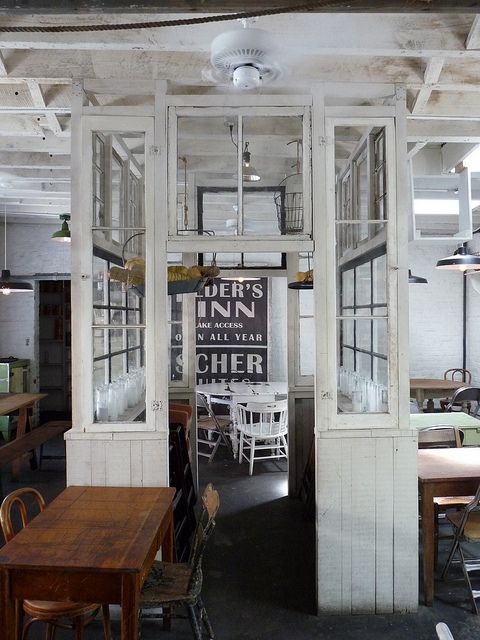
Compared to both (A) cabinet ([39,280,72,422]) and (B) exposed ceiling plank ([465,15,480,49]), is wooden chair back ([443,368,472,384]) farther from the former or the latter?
(A) cabinet ([39,280,72,422])

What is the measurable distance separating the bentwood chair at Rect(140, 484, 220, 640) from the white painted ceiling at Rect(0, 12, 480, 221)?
210 centimetres

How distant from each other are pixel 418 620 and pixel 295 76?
121 inches

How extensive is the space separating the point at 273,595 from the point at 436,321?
5.93 m

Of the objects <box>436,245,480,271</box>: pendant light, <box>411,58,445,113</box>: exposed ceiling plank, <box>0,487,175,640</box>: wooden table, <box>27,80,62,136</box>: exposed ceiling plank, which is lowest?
<box>0,487,175,640</box>: wooden table

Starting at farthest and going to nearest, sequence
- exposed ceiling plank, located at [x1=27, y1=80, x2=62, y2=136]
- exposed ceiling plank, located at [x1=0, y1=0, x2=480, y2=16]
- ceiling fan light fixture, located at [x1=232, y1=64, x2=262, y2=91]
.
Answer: exposed ceiling plank, located at [x1=27, y1=80, x2=62, y2=136], ceiling fan light fixture, located at [x1=232, y1=64, x2=262, y2=91], exposed ceiling plank, located at [x1=0, y1=0, x2=480, y2=16]

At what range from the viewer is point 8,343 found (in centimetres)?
728

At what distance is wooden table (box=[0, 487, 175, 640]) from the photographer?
69.6 inches

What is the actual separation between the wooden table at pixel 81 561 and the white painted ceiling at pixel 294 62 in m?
2.14

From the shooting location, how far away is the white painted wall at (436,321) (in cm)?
771

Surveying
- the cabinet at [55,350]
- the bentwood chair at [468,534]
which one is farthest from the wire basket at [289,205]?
the cabinet at [55,350]

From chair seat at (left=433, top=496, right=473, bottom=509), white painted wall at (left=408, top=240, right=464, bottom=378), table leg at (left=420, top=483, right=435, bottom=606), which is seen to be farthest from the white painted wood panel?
white painted wall at (left=408, top=240, right=464, bottom=378)

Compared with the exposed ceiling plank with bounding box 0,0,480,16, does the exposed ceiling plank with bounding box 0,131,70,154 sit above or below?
above

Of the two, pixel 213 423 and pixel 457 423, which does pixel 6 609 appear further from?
pixel 213 423

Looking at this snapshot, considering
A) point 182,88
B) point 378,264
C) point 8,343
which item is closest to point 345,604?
point 378,264
